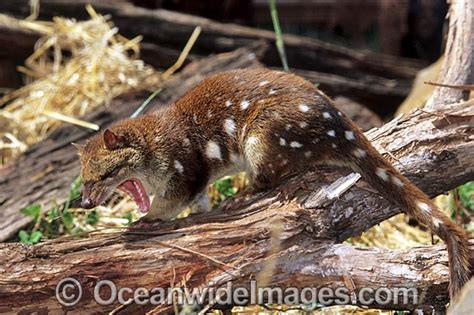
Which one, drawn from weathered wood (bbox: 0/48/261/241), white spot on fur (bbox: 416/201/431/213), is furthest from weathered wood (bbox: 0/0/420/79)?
white spot on fur (bbox: 416/201/431/213)

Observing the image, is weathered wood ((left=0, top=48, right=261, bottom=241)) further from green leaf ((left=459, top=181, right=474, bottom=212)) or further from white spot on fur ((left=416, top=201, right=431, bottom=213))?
white spot on fur ((left=416, top=201, right=431, bottom=213))

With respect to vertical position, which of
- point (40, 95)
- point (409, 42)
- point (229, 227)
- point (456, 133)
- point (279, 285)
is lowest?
point (279, 285)

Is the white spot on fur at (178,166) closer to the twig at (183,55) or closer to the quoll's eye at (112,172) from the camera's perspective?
the quoll's eye at (112,172)

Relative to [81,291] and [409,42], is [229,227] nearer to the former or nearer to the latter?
[81,291]

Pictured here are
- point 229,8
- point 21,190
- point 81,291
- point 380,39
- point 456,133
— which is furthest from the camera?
point 380,39

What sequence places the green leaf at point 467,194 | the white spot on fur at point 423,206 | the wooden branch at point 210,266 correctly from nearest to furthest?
the wooden branch at point 210,266 < the white spot on fur at point 423,206 < the green leaf at point 467,194

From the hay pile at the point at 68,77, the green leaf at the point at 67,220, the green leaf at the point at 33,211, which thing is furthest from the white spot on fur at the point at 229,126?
the hay pile at the point at 68,77

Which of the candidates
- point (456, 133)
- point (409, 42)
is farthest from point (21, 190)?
point (409, 42)
